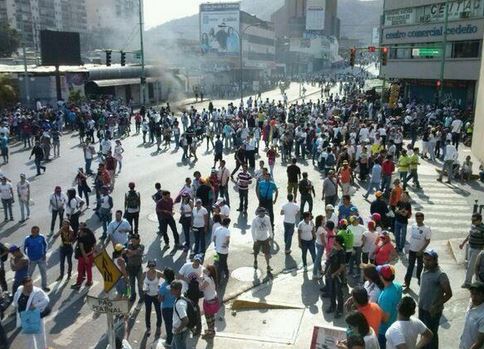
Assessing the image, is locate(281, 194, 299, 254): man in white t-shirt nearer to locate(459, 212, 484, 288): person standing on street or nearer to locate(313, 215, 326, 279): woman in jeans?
locate(313, 215, 326, 279): woman in jeans

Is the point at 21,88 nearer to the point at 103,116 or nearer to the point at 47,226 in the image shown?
the point at 103,116

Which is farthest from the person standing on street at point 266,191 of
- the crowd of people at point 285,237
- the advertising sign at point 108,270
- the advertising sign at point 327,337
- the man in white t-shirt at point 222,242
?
the advertising sign at point 327,337

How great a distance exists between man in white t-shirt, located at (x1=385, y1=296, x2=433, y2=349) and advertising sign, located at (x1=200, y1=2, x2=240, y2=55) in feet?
277

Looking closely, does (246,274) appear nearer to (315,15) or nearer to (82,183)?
(82,183)

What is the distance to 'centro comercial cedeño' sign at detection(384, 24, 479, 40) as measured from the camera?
1542 inches

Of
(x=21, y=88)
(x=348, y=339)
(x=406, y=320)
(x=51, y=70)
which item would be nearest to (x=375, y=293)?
(x=406, y=320)

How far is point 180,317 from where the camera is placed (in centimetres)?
682

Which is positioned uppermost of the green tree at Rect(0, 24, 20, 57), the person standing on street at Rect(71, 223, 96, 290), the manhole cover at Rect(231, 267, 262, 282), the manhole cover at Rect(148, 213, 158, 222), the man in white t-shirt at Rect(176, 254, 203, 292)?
the green tree at Rect(0, 24, 20, 57)

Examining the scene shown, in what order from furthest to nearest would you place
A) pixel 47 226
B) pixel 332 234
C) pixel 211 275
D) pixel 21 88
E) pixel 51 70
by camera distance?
pixel 51 70, pixel 21 88, pixel 47 226, pixel 332 234, pixel 211 275

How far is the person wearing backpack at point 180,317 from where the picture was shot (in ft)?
22.4

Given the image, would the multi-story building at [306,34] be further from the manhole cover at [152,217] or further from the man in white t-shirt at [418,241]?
the man in white t-shirt at [418,241]

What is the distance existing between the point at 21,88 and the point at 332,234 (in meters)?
33.5

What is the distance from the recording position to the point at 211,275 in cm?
818

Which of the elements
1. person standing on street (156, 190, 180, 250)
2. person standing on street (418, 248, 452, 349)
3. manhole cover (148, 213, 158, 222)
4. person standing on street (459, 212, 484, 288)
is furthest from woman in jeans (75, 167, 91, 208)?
person standing on street (418, 248, 452, 349)
